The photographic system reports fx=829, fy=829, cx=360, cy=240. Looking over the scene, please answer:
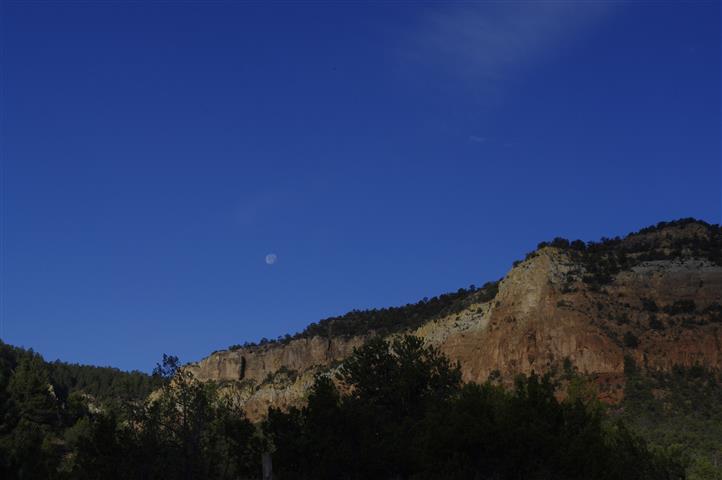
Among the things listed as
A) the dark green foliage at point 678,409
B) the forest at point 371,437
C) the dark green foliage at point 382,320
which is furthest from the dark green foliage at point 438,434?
the dark green foliage at point 382,320

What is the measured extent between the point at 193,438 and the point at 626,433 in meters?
22.8

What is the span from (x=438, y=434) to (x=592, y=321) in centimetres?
6295

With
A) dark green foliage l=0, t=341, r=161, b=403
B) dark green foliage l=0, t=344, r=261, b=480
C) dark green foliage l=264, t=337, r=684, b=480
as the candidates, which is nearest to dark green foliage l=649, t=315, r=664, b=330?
dark green foliage l=264, t=337, r=684, b=480

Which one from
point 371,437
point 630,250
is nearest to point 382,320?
point 630,250

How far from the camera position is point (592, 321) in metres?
89.0

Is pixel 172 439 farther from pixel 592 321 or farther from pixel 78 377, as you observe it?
pixel 78 377

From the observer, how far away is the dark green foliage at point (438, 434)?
29453 mm

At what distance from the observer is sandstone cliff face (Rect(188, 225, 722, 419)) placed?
276 ft

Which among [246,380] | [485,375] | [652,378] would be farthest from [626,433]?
[246,380]

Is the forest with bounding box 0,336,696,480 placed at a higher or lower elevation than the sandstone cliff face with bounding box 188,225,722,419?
lower

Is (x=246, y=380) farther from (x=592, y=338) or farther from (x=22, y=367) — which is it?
(x=592, y=338)

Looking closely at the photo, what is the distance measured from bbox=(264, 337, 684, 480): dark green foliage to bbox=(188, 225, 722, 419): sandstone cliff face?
4213cm

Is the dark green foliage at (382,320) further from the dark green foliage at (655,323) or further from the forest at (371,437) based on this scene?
the forest at (371,437)

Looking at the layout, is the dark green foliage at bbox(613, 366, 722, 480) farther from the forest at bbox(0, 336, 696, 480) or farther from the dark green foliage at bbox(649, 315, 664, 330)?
the forest at bbox(0, 336, 696, 480)
